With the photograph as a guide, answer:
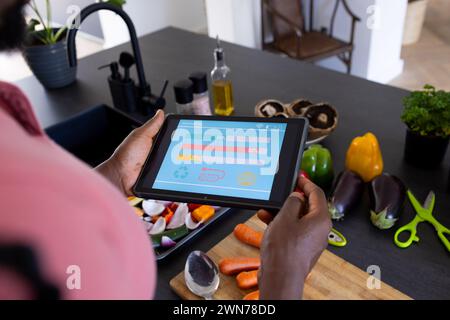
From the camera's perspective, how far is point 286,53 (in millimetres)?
2615

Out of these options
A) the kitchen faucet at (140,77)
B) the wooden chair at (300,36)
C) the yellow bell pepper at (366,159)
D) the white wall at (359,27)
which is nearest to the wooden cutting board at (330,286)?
the yellow bell pepper at (366,159)

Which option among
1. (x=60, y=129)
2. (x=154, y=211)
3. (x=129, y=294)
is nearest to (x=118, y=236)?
(x=129, y=294)

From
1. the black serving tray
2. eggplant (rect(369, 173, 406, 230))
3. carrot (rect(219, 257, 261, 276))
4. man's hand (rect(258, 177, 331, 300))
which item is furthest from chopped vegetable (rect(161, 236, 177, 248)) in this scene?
eggplant (rect(369, 173, 406, 230))

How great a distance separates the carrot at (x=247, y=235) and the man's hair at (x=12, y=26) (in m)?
0.53

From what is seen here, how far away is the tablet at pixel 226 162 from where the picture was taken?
2.07 ft

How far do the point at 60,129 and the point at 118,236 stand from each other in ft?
3.49

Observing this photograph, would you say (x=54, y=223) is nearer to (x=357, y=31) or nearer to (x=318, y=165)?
(x=318, y=165)

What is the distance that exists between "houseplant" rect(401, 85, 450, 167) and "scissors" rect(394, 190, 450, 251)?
0.11 meters

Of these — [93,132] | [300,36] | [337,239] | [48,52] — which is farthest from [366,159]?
[300,36]

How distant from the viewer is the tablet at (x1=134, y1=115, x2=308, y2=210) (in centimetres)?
63

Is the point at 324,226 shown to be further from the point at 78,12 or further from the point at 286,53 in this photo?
the point at 286,53

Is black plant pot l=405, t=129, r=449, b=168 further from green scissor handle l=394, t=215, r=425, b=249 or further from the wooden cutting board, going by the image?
the wooden cutting board

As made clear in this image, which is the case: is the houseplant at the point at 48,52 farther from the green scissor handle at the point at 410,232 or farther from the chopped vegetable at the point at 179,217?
the green scissor handle at the point at 410,232

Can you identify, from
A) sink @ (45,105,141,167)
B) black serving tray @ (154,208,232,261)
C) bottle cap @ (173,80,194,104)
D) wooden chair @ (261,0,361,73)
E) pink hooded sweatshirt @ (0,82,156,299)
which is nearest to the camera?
pink hooded sweatshirt @ (0,82,156,299)
